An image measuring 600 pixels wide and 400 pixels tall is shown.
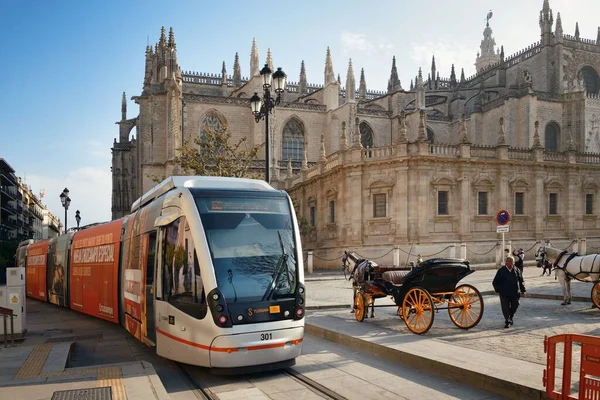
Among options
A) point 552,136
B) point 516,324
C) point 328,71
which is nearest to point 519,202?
point 552,136

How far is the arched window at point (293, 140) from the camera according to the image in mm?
44469

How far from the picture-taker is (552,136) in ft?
146

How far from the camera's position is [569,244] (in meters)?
30.7

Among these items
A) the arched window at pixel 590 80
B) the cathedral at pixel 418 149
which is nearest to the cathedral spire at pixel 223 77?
the cathedral at pixel 418 149

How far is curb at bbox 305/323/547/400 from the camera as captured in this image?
585 centimetres

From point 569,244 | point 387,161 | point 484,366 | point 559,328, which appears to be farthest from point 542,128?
point 484,366

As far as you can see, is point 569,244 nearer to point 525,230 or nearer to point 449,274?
point 525,230

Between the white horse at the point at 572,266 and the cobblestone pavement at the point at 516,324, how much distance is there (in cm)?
69

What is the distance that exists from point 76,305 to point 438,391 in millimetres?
12582

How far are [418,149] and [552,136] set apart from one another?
77.1 ft

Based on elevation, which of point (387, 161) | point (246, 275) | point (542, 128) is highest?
point (542, 128)

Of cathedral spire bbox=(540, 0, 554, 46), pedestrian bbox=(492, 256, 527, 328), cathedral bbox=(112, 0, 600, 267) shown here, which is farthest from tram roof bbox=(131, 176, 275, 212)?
cathedral spire bbox=(540, 0, 554, 46)

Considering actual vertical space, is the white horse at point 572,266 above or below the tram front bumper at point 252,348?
above

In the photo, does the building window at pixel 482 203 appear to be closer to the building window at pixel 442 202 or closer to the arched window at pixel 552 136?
the building window at pixel 442 202
